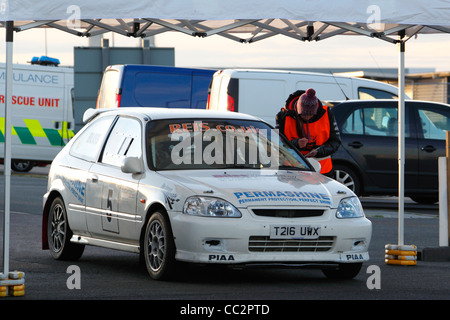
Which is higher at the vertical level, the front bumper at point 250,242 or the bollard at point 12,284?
the front bumper at point 250,242

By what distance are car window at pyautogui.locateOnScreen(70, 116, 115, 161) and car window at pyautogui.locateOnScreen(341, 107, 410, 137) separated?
792cm

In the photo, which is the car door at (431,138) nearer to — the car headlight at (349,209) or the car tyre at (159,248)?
the car headlight at (349,209)

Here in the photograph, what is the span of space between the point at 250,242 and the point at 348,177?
975 cm

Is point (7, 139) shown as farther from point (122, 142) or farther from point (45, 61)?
point (45, 61)

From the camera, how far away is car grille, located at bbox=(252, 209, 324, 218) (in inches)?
345

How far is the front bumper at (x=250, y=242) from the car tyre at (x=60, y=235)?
2290 millimetres

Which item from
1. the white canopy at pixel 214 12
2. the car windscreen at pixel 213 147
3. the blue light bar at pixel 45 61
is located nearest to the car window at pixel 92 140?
the car windscreen at pixel 213 147

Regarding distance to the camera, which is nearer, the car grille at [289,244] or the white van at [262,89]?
the car grille at [289,244]

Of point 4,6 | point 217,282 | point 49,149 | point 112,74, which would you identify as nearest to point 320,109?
point 217,282

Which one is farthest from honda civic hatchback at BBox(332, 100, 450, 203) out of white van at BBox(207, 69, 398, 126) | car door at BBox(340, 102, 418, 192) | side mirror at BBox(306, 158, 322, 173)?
side mirror at BBox(306, 158, 322, 173)

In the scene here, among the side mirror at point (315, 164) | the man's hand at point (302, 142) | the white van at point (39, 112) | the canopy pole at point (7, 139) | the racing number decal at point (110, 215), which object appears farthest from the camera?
the white van at point (39, 112)

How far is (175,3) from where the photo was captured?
8.74 metres

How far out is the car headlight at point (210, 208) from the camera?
28.6ft

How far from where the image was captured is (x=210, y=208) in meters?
8.73
